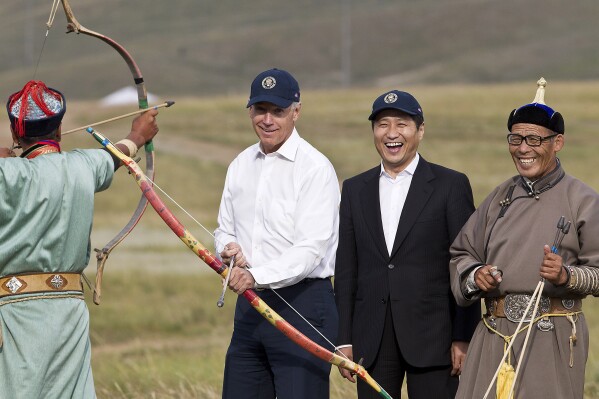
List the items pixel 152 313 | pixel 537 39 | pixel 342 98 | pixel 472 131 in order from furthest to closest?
pixel 537 39
pixel 342 98
pixel 472 131
pixel 152 313

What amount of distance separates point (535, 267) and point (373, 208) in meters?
1.05

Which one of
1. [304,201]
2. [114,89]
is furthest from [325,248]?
[114,89]

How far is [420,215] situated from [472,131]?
39634 millimetres

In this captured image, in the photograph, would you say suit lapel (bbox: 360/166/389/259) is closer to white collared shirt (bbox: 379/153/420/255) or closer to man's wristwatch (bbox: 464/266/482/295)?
white collared shirt (bbox: 379/153/420/255)

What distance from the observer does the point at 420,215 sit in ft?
21.0

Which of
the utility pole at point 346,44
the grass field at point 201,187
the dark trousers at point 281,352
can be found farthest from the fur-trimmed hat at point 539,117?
the utility pole at point 346,44

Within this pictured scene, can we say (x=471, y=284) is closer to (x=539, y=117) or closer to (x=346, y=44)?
(x=539, y=117)

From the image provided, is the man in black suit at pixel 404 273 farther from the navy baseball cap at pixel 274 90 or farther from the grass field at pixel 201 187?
the grass field at pixel 201 187

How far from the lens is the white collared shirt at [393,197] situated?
6.46 m

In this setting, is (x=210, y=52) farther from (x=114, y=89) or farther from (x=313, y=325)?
(x=313, y=325)

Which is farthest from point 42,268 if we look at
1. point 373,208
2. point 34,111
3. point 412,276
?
point 412,276

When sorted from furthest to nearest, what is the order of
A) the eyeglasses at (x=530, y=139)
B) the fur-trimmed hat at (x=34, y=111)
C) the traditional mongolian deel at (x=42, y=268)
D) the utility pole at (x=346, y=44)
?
1. the utility pole at (x=346, y=44)
2. the eyeglasses at (x=530, y=139)
3. the fur-trimmed hat at (x=34, y=111)
4. the traditional mongolian deel at (x=42, y=268)

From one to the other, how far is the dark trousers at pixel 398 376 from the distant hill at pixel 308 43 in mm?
84713

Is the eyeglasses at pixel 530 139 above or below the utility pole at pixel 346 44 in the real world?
below
